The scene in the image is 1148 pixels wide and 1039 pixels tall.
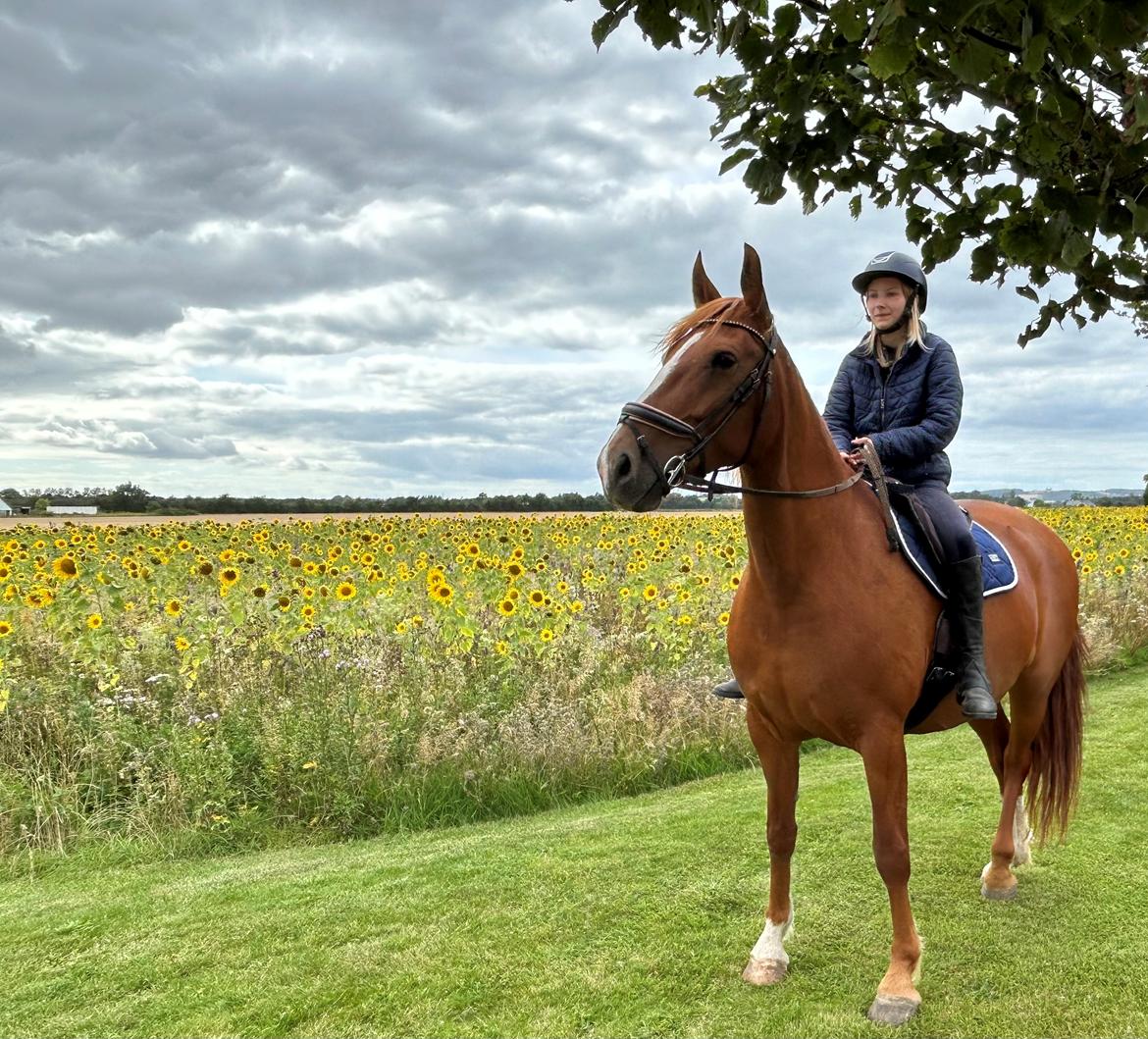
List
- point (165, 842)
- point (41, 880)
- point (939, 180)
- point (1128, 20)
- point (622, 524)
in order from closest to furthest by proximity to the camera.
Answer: point (1128, 20), point (939, 180), point (41, 880), point (165, 842), point (622, 524)

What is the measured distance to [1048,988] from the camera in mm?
3877

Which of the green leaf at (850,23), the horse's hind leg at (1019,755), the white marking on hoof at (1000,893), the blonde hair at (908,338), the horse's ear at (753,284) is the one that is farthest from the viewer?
the horse's hind leg at (1019,755)

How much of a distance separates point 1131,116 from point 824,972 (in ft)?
11.9

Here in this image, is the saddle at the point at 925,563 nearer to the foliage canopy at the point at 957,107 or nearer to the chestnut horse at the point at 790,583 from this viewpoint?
the chestnut horse at the point at 790,583

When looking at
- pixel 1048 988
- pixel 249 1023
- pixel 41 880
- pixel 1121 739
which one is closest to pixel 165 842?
pixel 41 880

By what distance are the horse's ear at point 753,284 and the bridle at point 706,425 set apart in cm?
8

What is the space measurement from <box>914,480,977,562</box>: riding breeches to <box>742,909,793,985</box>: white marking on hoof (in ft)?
6.24

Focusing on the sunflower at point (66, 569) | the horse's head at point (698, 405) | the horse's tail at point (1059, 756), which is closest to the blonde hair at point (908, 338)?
the horse's head at point (698, 405)

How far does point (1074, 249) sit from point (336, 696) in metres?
6.06

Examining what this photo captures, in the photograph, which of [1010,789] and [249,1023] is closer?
[249,1023]

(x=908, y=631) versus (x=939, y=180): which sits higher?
(x=939, y=180)

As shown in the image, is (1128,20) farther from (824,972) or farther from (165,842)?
(165,842)

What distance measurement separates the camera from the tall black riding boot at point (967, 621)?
3.97 meters

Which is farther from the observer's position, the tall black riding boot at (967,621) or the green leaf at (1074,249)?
the tall black riding boot at (967,621)
